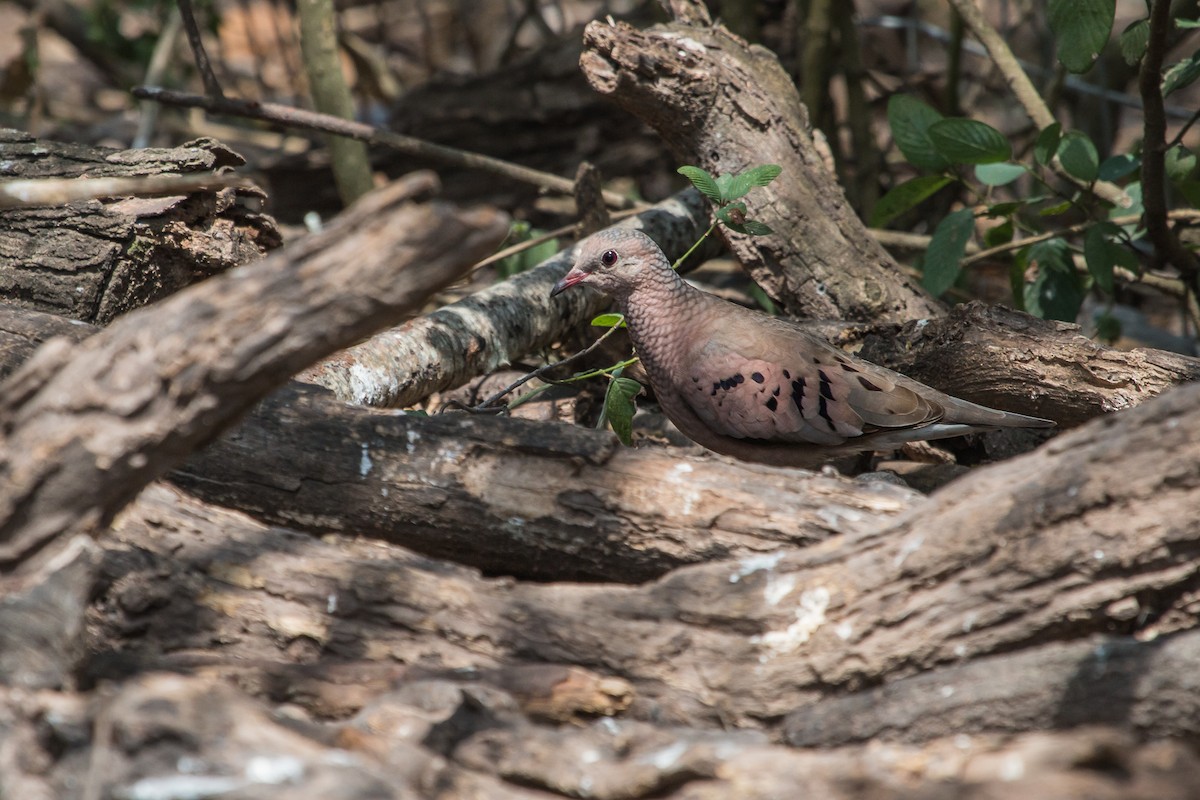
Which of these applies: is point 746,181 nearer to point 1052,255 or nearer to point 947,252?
point 947,252

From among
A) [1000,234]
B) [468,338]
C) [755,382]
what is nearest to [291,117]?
[468,338]

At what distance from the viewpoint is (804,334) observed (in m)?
3.76

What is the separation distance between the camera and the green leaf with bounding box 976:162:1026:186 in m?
4.30

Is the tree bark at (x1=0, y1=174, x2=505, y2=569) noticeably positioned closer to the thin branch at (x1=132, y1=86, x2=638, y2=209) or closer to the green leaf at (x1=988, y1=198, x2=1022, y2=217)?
the green leaf at (x1=988, y1=198, x2=1022, y2=217)

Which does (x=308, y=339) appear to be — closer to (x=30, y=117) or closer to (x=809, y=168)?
(x=809, y=168)

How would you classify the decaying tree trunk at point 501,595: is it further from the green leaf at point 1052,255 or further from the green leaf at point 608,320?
the green leaf at point 1052,255

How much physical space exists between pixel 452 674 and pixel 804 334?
1957 millimetres

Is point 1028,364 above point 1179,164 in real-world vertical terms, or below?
below

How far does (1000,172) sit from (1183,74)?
71 cm

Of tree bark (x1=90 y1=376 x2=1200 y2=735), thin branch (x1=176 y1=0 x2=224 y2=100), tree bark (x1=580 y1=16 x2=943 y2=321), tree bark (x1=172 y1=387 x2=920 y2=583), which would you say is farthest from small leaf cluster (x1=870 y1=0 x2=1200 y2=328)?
thin branch (x1=176 y1=0 x2=224 y2=100)

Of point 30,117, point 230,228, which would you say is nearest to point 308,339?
point 230,228

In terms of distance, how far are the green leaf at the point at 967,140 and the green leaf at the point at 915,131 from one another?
22 cm

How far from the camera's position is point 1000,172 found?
4363 mm

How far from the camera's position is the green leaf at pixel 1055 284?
4.40 meters
